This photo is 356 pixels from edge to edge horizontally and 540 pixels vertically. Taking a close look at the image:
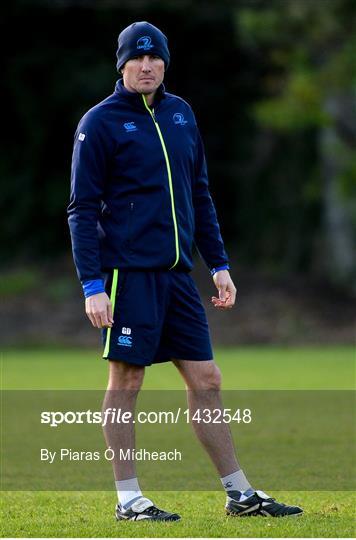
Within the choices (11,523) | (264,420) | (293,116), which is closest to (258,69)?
(293,116)

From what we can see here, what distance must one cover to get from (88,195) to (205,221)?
29.6 inches

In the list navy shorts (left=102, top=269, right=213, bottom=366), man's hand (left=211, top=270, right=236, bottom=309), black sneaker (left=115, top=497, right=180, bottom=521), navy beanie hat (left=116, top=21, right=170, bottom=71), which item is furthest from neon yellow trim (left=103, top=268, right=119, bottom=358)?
navy beanie hat (left=116, top=21, right=170, bottom=71)

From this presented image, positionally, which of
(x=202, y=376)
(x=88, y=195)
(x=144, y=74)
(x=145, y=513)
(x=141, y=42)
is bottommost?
(x=145, y=513)

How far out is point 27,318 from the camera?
23719 mm

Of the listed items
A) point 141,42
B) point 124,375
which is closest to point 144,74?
point 141,42

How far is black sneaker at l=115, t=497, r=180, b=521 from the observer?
230 inches

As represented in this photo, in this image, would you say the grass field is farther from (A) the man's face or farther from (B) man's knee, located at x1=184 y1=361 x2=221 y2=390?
(A) the man's face

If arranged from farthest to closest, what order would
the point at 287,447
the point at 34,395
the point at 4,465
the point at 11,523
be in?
the point at 34,395 → the point at 287,447 → the point at 4,465 → the point at 11,523

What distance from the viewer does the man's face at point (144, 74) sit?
235 inches

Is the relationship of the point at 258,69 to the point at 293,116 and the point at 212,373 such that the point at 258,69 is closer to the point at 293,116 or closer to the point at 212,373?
the point at 293,116

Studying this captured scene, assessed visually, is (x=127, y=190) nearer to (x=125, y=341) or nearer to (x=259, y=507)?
(x=125, y=341)

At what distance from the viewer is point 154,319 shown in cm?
589

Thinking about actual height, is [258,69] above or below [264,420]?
above

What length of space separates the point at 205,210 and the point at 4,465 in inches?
105
